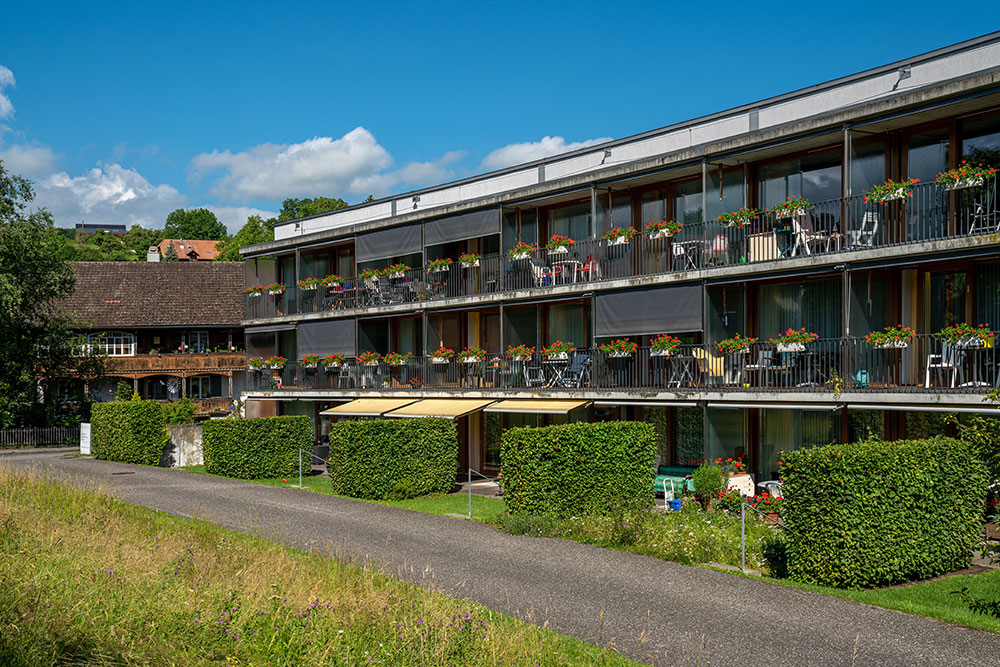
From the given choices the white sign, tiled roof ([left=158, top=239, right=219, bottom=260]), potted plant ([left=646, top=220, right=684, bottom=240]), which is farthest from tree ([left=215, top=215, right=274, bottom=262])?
potted plant ([left=646, top=220, right=684, bottom=240])

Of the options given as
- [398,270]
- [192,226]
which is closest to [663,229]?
[398,270]

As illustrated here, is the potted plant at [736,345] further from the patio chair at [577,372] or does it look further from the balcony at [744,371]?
the patio chair at [577,372]

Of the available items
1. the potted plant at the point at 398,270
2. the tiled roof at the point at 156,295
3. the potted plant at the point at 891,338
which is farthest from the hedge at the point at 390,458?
the tiled roof at the point at 156,295

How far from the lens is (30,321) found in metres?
45.5

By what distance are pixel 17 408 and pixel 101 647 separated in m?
40.7

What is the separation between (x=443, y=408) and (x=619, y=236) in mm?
6895

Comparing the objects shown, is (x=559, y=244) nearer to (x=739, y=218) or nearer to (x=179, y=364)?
(x=739, y=218)

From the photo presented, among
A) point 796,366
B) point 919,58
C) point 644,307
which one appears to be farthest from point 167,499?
point 919,58

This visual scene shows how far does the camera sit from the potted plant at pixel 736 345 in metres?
21.4

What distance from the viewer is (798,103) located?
22078 millimetres

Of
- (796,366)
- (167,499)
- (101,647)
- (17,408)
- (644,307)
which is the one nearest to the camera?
(101,647)

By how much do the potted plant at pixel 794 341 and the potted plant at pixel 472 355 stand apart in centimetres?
984

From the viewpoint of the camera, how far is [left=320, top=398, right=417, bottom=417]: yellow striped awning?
1158 inches

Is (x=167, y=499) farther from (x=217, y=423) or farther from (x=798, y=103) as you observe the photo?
(x=798, y=103)
